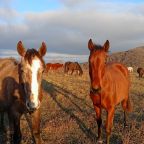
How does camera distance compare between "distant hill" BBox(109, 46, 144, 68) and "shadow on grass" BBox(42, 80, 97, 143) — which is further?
"distant hill" BBox(109, 46, 144, 68)

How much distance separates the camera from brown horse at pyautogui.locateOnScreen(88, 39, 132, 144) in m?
7.45

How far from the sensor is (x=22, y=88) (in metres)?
6.18

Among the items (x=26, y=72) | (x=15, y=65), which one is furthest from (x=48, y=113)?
(x=26, y=72)

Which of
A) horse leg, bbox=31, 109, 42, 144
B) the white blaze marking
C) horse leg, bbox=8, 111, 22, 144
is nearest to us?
the white blaze marking

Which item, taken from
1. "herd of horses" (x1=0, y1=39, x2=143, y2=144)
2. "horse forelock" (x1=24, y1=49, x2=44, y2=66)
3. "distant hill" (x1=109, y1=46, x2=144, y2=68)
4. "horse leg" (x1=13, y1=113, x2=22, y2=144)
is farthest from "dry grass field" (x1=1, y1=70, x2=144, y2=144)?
"distant hill" (x1=109, y1=46, x2=144, y2=68)

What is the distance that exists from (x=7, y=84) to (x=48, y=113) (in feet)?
15.1

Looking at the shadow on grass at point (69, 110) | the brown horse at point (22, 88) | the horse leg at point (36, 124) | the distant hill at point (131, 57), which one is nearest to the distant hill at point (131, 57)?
the distant hill at point (131, 57)

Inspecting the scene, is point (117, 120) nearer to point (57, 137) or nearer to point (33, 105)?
point (57, 137)

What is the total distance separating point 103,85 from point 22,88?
2559 millimetres

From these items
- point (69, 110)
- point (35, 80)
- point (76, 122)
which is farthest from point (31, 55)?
point (69, 110)

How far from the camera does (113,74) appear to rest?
9.29m

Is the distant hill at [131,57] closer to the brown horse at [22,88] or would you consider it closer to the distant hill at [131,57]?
the distant hill at [131,57]

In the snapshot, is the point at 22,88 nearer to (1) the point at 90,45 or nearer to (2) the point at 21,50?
(2) the point at 21,50

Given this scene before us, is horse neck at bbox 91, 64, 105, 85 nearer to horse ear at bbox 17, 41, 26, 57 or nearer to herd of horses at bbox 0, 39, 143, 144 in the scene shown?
herd of horses at bbox 0, 39, 143, 144
